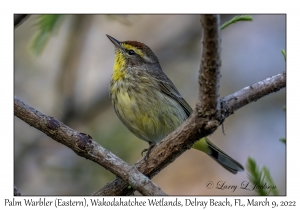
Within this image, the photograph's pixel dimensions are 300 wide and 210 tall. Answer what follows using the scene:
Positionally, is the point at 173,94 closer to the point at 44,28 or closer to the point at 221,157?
the point at 221,157

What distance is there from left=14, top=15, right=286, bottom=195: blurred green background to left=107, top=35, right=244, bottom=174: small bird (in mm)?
302

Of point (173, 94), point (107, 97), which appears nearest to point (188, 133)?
point (173, 94)

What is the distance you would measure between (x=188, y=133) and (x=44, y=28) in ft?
4.53

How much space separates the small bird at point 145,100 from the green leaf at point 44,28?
122cm

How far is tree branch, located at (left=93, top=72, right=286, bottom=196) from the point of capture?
107 inches

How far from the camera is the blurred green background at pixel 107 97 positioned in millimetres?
4578

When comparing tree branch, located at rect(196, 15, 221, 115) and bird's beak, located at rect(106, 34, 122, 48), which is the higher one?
bird's beak, located at rect(106, 34, 122, 48)

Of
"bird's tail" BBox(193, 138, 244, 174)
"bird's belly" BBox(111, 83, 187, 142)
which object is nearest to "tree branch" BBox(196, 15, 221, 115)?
"bird's belly" BBox(111, 83, 187, 142)

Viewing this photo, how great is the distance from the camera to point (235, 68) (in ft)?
22.7

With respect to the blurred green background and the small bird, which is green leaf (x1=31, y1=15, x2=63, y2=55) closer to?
the blurred green background

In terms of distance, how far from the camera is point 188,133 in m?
2.77

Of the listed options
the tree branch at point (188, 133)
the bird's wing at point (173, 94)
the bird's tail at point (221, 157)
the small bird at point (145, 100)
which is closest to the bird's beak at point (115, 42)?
the small bird at point (145, 100)

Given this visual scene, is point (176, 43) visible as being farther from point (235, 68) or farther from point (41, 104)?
point (41, 104)

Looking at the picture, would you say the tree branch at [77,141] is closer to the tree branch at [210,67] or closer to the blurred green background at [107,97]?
the tree branch at [210,67]
